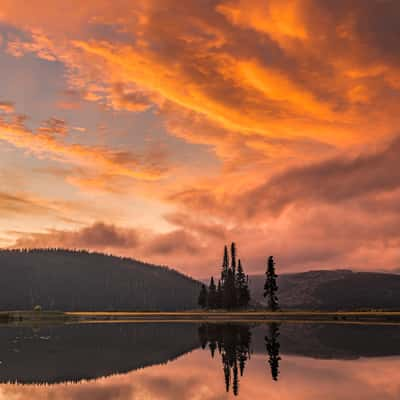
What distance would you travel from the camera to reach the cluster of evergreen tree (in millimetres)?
148625

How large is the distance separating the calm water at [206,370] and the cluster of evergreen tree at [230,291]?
9901 centimetres

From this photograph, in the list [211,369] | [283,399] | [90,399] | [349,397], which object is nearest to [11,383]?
[90,399]

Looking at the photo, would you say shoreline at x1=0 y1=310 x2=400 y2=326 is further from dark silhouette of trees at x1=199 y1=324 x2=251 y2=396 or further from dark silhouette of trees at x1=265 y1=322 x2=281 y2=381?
dark silhouette of trees at x1=199 y1=324 x2=251 y2=396

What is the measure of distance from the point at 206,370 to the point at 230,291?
118624mm

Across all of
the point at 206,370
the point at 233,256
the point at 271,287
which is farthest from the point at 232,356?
the point at 233,256

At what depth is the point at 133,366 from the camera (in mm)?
35000

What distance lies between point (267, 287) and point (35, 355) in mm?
98200

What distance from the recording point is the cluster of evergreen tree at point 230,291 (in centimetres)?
14862

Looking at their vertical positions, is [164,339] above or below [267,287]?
below

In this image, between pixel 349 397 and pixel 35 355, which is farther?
pixel 35 355

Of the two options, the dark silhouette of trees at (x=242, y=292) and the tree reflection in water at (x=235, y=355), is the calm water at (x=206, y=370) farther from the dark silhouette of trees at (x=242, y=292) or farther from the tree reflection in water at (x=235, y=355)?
the dark silhouette of trees at (x=242, y=292)

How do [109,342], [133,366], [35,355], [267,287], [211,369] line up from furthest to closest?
[267,287] → [109,342] → [35,355] → [133,366] → [211,369]

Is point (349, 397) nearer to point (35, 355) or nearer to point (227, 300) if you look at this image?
point (35, 355)

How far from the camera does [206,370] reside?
104 ft
